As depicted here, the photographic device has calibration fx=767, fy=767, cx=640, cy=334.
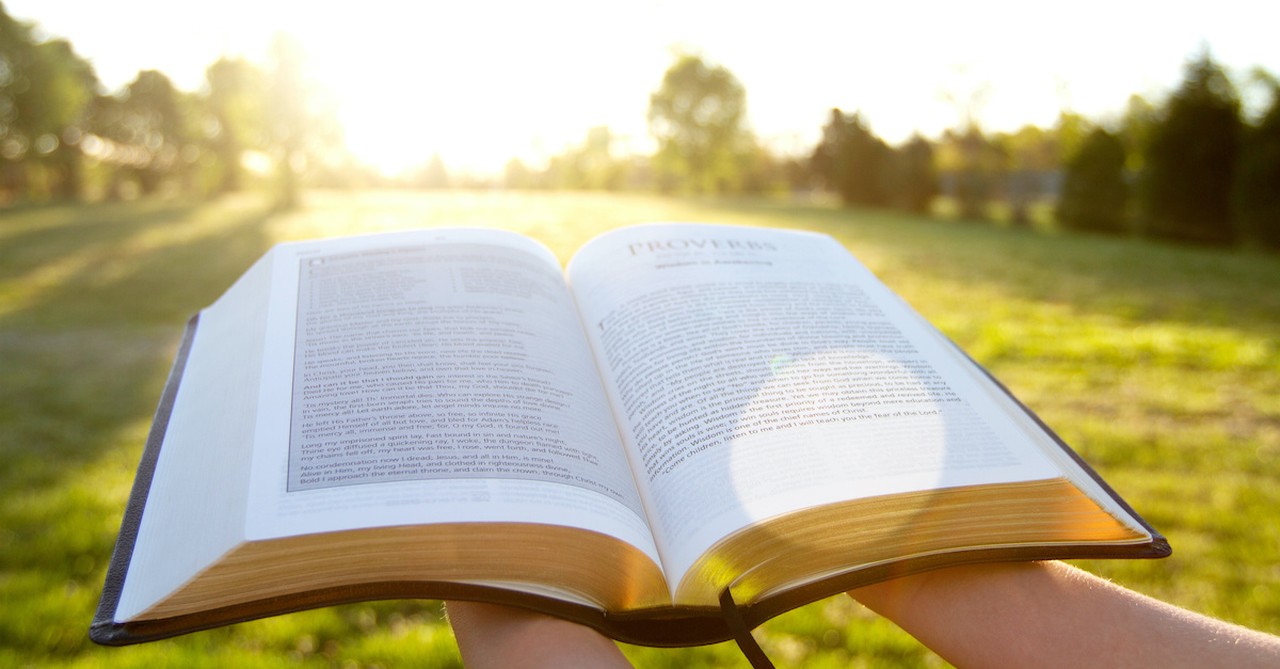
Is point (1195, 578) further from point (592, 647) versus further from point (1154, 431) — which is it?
point (592, 647)

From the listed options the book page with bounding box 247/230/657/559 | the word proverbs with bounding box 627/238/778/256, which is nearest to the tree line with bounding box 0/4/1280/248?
the word proverbs with bounding box 627/238/778/256

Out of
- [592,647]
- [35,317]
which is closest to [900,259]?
[35,317]

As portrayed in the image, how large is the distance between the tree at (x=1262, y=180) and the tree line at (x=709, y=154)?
2cm

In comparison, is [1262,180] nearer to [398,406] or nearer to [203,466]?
[398,406]

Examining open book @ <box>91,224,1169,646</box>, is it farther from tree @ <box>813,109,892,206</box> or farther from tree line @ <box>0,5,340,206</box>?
tree line @ <box>0,5,340,206</box>

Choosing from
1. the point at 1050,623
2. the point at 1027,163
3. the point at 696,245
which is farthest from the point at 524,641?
the point at 1027,163

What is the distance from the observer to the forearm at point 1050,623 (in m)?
0.77

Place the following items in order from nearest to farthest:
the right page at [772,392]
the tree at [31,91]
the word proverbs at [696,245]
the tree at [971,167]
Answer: the right page at [772,392] < the word proverbs at [696,245] < the tree at [971,167] < the tree at [31,91]

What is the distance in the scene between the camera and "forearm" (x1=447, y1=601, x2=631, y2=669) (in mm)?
733

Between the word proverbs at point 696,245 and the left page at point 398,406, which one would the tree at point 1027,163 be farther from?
the left page at point 398,406

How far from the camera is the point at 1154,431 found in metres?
3.40

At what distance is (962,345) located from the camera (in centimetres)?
531

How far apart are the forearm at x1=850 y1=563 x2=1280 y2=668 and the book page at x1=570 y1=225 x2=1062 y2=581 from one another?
139 mm

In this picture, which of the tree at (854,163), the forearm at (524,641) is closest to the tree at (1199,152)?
the tree at (854,163)
